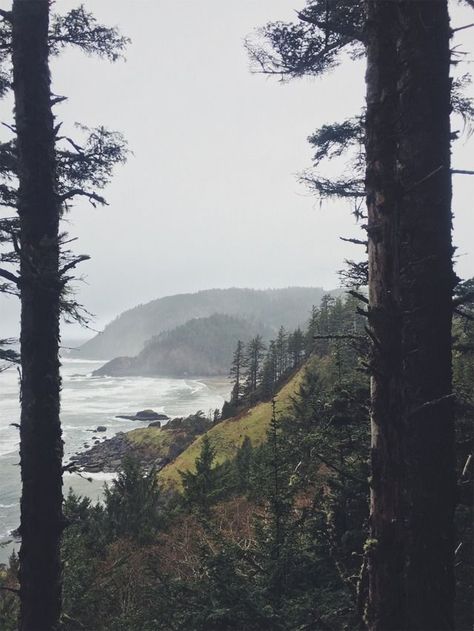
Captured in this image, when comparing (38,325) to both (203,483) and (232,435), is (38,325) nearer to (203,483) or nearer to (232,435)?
(203,483)

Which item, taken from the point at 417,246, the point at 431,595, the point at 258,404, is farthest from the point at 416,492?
the point at 258,404

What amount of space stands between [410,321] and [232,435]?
4505cm

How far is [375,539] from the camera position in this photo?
3.16 meters

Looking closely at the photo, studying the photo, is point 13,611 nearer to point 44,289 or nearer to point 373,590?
A: point 44,289

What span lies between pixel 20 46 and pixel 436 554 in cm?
739

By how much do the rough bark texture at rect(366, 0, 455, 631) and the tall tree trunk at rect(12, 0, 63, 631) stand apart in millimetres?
3709

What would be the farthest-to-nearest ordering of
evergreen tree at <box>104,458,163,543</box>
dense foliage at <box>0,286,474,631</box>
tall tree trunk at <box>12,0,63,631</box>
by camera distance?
evergreen tree at <box>104,458,163,543</box> → tall tree trunk at <box>12,0,63,631</box> → dense foliage at <box>0,286,474,631</box>

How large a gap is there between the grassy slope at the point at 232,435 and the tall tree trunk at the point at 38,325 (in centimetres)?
3577

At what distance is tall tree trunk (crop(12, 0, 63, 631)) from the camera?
15.9ft

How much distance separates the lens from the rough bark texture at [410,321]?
316cm

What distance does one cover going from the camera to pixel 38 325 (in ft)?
16.7

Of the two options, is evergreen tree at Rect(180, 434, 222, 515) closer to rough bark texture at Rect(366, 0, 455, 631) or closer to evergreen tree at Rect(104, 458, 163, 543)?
evergreen tree at Rect(104, 458, 163, 543)

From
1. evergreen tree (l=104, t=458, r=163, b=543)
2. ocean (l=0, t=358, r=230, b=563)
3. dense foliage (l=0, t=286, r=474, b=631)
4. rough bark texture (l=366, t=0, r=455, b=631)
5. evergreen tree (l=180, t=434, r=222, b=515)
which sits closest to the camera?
rough bark texture (l=366, t=0, r=455, b=631)

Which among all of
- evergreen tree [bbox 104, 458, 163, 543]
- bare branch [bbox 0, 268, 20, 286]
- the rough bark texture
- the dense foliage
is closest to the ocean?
the dense foliage
